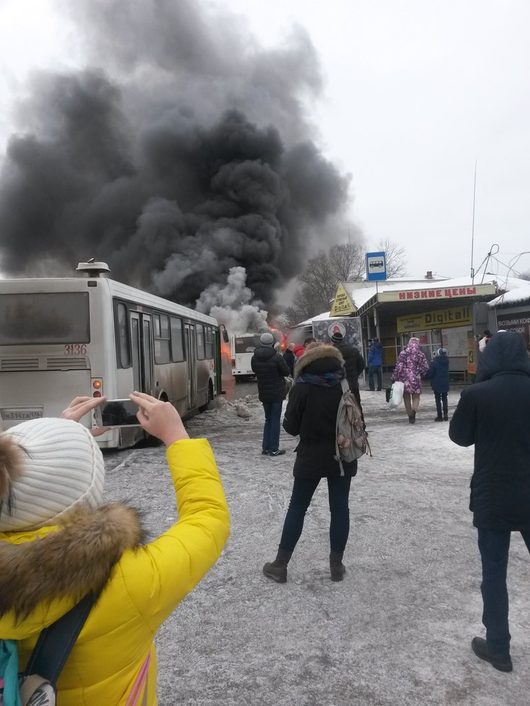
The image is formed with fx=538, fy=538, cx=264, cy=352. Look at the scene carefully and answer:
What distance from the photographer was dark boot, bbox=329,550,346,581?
3671mm

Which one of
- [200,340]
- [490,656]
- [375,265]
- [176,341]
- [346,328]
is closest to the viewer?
[490,656]

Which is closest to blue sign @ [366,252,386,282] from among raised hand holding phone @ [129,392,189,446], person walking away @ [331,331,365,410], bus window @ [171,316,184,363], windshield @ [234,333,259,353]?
bus window @ [171,316,184,363]

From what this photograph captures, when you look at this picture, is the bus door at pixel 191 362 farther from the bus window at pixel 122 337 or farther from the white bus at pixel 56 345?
the white bus at pixel 56 345

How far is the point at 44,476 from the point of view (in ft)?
3.67

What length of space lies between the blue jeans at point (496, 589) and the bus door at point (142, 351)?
645 centimetres

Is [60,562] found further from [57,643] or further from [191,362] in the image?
[191,362]

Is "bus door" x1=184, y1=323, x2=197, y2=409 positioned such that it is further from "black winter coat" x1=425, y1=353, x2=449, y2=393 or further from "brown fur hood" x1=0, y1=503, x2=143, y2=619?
"brown fur hood" x1=0, y1=503, x2=143, y2=619

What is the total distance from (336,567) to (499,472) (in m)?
1.48

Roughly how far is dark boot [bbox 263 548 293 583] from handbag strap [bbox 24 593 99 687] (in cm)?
280

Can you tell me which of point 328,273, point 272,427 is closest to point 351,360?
point 272,427

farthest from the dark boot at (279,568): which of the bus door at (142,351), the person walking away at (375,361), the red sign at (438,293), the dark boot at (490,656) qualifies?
the person walking away at (375,361)

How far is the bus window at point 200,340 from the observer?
13.2 metres

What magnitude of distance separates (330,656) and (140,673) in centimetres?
186

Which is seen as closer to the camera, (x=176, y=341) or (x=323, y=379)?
(x=323, y=379)
